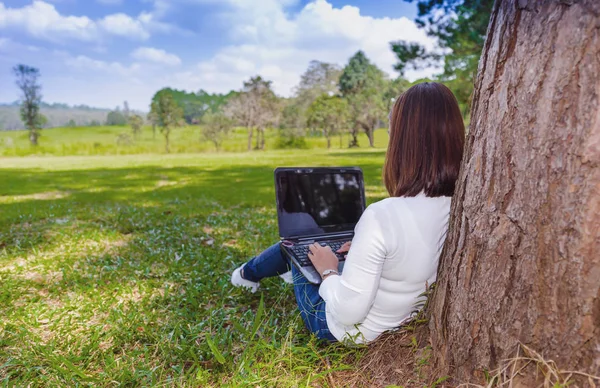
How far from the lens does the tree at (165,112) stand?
153 ft

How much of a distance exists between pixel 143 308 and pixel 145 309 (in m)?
0.03

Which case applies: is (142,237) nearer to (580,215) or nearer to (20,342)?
(20,342)

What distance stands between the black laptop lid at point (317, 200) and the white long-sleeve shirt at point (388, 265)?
46.0 inches

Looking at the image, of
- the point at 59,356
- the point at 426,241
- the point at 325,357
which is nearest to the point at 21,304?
the point at 59,356

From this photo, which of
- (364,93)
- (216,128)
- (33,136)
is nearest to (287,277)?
(216,128)

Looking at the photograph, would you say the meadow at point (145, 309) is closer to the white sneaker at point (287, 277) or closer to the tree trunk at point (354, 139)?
the white sneaker at point (287, 277)

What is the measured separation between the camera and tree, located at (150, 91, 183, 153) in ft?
153

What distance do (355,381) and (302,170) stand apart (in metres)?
1.71

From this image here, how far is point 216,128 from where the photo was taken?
4788 cm

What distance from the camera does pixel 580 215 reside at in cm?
142

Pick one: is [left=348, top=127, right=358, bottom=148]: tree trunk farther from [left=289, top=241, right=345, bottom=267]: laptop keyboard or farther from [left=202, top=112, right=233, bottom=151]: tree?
[left=289, top=241, right=345, bottom=267]: laptop keyboard

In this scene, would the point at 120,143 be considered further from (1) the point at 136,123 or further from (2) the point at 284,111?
(2) the point at 284,111

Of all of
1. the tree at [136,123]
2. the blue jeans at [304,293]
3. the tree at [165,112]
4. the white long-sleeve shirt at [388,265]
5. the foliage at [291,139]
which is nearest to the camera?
the white long-sleeve shirt at [388,265]

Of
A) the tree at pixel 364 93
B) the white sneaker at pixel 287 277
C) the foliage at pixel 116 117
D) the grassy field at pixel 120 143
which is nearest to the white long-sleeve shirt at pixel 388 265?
the white sneaker at pixel 287 277
